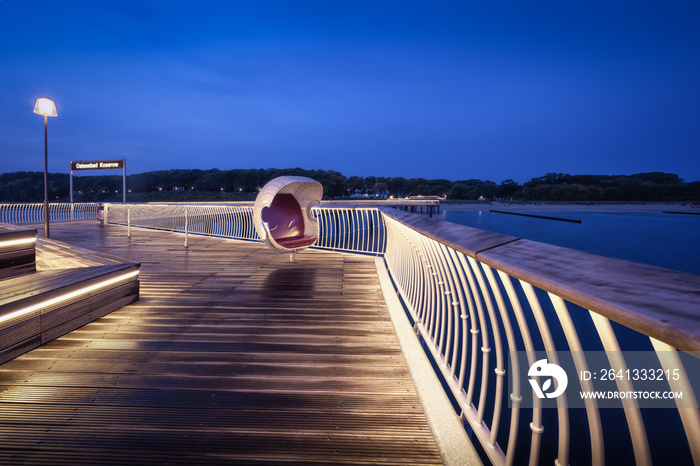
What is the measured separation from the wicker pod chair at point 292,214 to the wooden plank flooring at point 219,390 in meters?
2.01

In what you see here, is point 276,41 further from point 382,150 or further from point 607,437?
point 607,437

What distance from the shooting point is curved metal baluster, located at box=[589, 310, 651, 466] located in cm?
63

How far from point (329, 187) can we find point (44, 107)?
57.4 metres

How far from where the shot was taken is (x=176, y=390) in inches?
78.2

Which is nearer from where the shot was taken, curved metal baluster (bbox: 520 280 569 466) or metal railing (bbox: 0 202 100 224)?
curved metal baluster (bbox: 520 280 569 466)

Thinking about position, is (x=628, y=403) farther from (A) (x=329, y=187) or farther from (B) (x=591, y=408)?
(A) (x=329, y=187)

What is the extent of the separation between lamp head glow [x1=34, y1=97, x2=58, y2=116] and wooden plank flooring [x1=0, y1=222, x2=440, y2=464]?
6163 millimetres

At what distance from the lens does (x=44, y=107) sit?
701cm

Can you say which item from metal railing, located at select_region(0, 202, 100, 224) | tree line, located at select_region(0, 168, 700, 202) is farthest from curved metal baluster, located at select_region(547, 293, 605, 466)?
tree line, located at select_region(0, 168, 700, 202)

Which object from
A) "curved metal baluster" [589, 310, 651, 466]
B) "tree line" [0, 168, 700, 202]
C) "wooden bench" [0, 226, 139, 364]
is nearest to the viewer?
"curved metal baluster" [589, 310, 651, 466]

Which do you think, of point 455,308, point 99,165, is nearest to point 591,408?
point 455,308

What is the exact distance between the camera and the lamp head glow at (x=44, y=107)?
22.7 feet

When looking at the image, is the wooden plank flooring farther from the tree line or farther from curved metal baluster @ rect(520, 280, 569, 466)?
the tree line

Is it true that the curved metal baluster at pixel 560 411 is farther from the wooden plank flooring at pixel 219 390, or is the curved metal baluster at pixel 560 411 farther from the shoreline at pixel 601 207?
the shoreline at pixel 601 207
